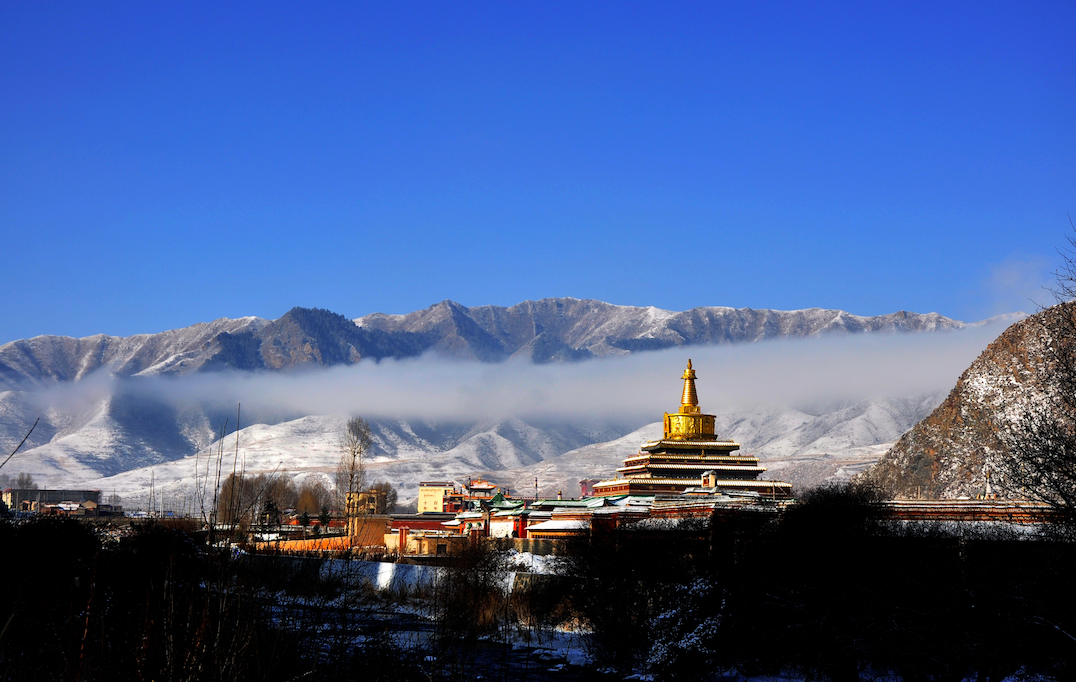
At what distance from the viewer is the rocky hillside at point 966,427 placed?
110688 mm

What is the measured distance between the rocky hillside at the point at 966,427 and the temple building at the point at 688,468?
1843 centimetres

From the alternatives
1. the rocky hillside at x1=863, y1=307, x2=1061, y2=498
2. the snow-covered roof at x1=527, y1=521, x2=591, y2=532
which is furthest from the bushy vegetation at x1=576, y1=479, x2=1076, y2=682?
the rocky hillside at x1=863, y1=307, x2=1061, y2=498

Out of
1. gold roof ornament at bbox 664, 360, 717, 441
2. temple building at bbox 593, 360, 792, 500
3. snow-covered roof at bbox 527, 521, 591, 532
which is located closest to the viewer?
snow-covered roof at bbox 527, 521, 591, 532

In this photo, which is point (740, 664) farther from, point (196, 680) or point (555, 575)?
point (196, 680)

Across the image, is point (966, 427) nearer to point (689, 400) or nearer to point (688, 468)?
point (689, 400)

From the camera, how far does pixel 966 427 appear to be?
389ft

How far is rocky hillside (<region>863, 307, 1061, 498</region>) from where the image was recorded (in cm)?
11069

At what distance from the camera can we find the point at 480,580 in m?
56.1

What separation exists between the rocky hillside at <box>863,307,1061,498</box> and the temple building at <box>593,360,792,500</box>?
60.5ft

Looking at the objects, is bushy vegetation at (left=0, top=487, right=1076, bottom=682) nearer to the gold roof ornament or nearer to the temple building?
the temple building

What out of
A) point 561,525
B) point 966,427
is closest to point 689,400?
point 966,427

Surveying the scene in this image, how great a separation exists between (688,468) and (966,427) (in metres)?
39.1

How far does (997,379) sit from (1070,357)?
97.4 meters

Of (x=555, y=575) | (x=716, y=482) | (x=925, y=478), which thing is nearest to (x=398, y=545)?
(x=716, y=482)
